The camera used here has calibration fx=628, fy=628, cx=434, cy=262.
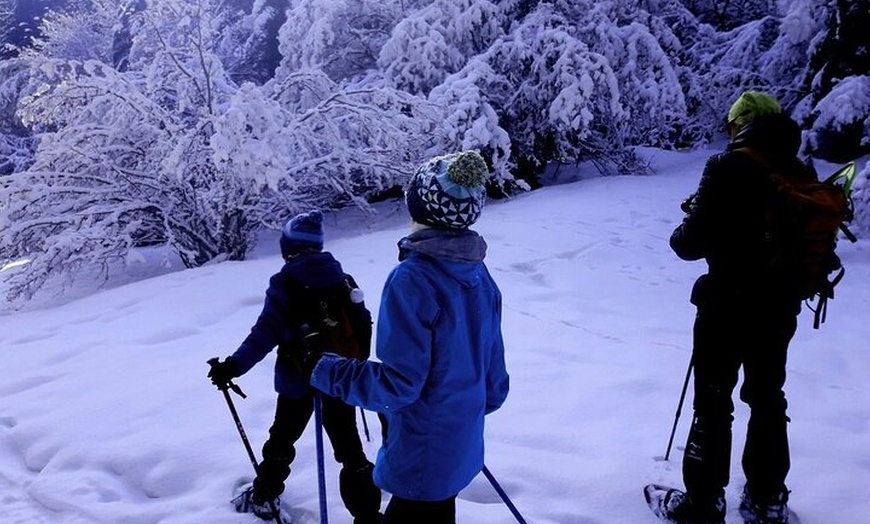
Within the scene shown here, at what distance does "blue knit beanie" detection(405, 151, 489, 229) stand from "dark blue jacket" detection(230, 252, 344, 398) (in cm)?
71

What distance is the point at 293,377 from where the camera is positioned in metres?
2.40

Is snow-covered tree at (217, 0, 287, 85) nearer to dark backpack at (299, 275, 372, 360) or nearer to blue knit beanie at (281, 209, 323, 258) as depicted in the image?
blue knit beanie at (281, 209, 323, 258)

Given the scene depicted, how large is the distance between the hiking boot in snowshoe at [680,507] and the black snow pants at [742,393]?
33mm

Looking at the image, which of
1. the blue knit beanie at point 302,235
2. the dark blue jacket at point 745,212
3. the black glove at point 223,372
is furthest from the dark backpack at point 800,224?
the black glove at point 223,372

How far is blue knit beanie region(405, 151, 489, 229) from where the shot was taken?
1670 mm

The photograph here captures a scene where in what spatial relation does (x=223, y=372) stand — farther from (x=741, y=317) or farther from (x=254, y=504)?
(x=741, y=317)

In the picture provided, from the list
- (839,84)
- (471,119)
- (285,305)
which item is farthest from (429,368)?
(839,84)

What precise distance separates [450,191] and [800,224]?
128 centimetres

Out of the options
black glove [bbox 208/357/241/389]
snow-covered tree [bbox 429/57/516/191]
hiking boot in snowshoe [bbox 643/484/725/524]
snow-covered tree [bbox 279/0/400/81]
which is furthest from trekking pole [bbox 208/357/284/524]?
snow-covered tree [bbox 279/0/400/81]

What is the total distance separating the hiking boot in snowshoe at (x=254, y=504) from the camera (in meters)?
2.58

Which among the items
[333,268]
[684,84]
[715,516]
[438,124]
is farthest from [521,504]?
[684,84]

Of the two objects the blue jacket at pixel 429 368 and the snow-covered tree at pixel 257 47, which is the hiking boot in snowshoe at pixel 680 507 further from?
the snow-covered tree at pixel 257 47

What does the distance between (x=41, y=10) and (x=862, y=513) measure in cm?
3005

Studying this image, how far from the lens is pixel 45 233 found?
7.07 meters
